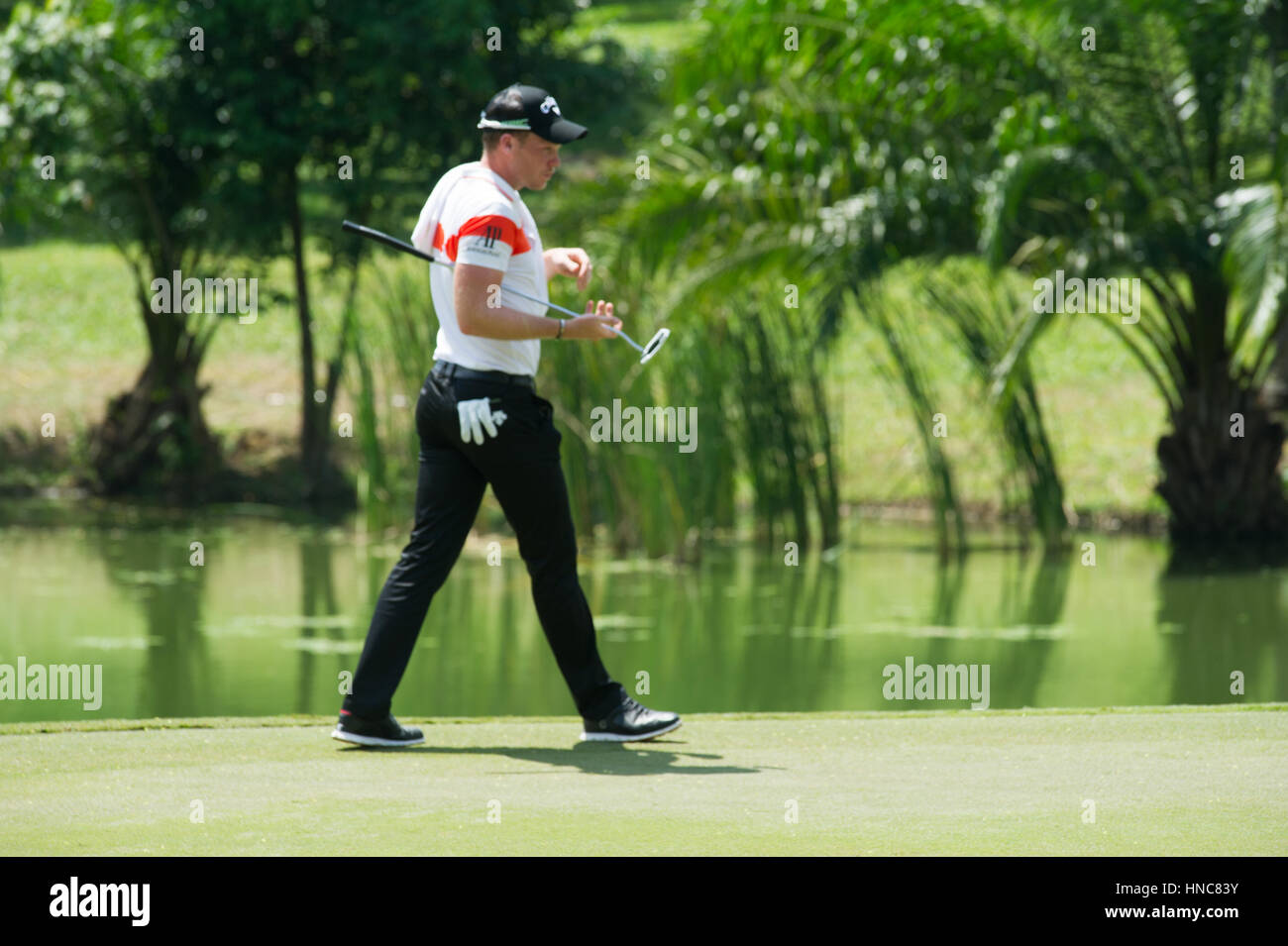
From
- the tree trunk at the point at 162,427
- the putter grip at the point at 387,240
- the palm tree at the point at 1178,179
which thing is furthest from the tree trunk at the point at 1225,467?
the putter grip at the point at 387,240

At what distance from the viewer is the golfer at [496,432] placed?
185 inches

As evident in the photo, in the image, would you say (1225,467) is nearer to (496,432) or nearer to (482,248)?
(496,432)

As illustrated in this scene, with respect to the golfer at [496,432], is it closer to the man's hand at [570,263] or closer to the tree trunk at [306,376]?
the man's hand at [570,263]

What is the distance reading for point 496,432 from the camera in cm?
477

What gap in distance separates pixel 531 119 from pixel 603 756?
1774mm

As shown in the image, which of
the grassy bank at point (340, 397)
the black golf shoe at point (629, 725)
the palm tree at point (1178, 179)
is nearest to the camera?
the black golf shoe at point (629, 725)

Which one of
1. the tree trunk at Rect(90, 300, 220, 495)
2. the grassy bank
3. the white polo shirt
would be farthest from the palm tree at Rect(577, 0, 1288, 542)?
the white polo shirt

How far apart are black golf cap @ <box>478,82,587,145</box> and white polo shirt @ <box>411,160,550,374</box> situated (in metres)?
0.14

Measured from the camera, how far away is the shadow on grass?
176 inches

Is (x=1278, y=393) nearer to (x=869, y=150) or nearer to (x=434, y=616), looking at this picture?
(x=869, y=150)

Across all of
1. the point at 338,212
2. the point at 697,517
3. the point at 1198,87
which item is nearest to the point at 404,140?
the point at 338,212

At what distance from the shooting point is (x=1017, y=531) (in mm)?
13367

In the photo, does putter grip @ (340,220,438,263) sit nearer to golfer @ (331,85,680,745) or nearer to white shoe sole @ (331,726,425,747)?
golfer @ (331,85,680,745)

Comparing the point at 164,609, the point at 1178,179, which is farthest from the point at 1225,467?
the point at 164,609
